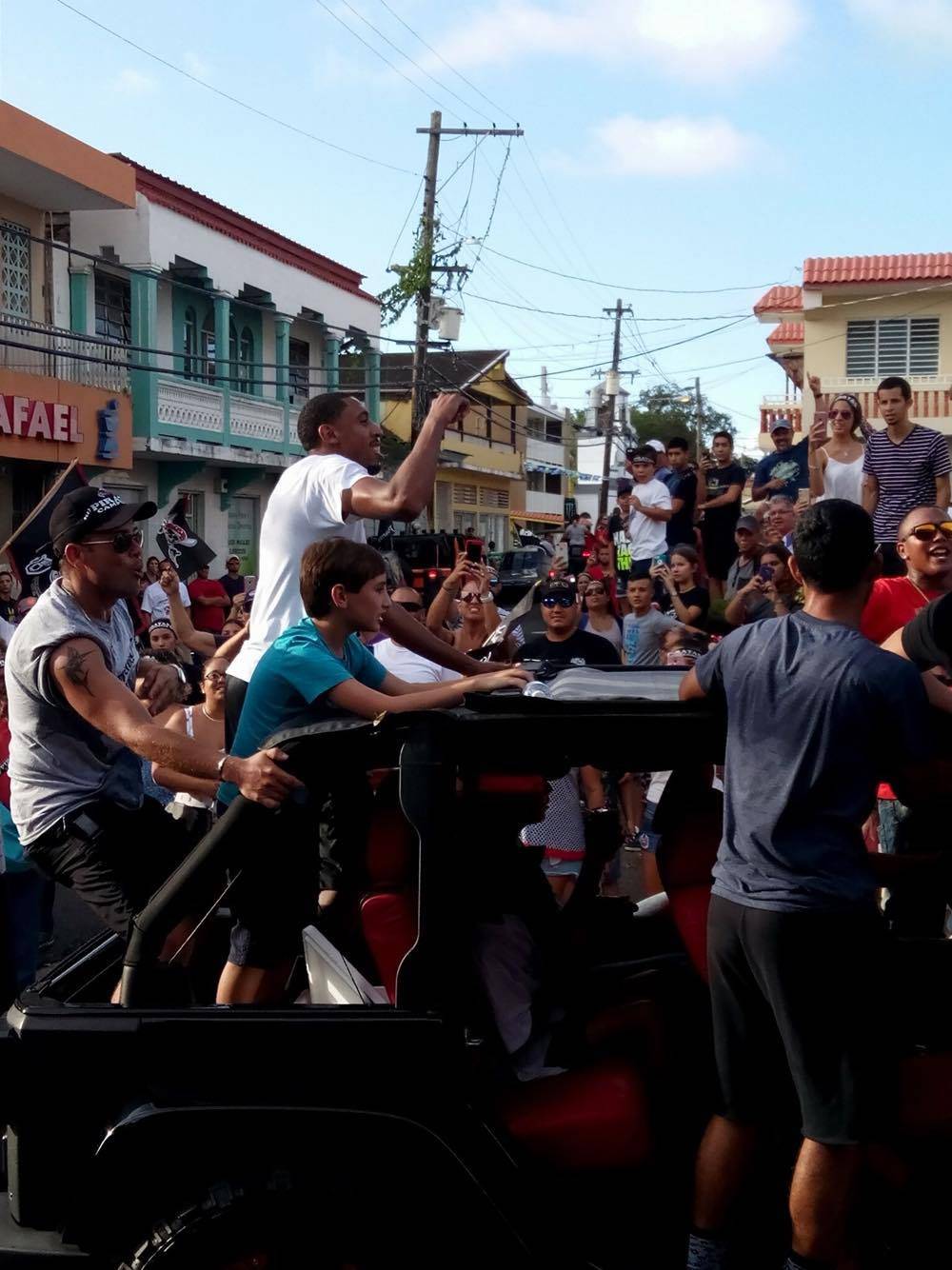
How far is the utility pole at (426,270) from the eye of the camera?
22.8 metres

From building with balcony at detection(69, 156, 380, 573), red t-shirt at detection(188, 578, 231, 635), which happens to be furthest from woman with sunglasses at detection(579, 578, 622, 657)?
building with balcony at detection(69, 156, 380, 573)

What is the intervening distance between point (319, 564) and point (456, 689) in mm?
793

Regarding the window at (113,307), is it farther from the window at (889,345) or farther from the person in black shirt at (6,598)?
the window at (889,345)

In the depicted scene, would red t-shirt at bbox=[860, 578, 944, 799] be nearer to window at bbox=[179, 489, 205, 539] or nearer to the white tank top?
the white tank top

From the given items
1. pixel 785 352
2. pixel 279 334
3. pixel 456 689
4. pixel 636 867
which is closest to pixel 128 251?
pixel 279 334

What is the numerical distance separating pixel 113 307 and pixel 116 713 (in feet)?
70.2

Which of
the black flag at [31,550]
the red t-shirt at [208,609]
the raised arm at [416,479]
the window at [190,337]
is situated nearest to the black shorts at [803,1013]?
the raised arm at [416,479]

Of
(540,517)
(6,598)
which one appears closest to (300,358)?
(6,598)

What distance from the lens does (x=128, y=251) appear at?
22.8 metres

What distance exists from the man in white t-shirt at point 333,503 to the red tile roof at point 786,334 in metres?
31.0

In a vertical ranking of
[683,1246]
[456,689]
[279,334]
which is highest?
[279,334]

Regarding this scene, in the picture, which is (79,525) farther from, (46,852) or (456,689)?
(456,689)

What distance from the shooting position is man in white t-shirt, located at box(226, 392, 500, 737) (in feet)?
12.7

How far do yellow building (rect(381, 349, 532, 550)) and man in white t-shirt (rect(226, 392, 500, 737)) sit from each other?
37681 mm
